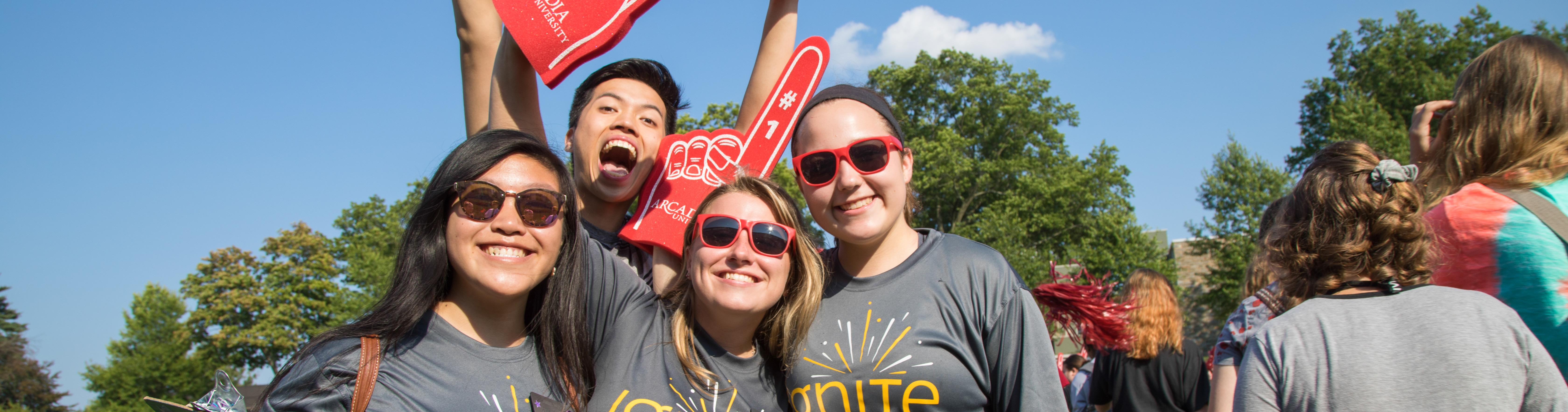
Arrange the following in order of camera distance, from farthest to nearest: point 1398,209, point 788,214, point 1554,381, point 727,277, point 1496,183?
point 788,214 → point 727,277 → point 1496,183 → point 1398,209 → point 1554,381

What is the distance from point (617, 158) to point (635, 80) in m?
0.39

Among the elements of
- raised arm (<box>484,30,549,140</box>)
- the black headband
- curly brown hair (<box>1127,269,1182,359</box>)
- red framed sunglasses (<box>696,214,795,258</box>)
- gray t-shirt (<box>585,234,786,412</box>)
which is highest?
raised arm (<box>484,30,549,140</box>)

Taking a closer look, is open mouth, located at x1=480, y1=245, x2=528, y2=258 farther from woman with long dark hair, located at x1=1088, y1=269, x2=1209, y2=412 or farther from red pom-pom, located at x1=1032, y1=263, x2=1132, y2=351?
woman with long dark hair, located at x1=1088, y1=269, x2=1209, y2=412

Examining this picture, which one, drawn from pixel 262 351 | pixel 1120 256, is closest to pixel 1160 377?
pixel 1120 256

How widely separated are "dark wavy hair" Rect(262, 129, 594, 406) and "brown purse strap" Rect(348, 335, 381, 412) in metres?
0.03

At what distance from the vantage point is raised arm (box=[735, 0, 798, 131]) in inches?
136

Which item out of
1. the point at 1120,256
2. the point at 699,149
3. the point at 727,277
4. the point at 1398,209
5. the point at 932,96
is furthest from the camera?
the point at 932,96

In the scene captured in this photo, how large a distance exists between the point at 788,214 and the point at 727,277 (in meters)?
0.36

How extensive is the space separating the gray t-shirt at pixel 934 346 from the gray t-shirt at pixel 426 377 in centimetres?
83

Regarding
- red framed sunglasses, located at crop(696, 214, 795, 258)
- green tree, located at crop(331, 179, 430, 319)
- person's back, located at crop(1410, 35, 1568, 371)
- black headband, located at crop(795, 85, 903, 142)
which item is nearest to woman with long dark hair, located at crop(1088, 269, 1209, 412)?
person's back, located at crop(1410, 35, 1568, 371)

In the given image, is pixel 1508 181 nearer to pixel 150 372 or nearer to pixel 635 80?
pixel 635 80

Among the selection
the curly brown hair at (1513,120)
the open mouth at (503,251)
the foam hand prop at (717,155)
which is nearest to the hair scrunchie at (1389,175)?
the curly brown hair at (1513,120)

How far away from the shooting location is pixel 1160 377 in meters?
5.04

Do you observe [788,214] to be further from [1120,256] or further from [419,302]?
[1120,256]
